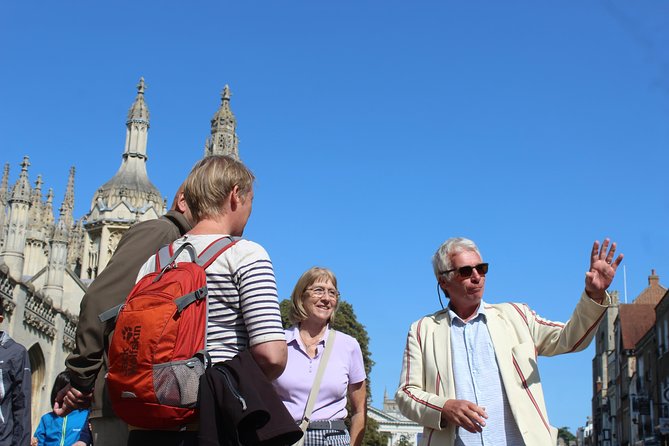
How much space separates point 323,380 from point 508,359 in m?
1.67

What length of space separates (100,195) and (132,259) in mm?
62165

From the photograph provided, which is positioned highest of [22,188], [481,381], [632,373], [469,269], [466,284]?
[22,188]

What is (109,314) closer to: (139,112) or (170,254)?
(170,254)

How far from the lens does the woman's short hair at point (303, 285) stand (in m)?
7.15

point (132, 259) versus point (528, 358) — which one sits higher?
point (132, 259)

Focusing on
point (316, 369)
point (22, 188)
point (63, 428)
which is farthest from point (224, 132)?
point (316, 369)

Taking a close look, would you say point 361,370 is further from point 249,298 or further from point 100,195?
point 100,195

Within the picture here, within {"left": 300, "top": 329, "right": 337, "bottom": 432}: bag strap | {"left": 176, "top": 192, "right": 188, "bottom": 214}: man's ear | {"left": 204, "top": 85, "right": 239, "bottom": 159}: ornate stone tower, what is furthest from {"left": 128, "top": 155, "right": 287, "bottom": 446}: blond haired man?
{"left": 204, "top": 85, "right": 239, "bottom": 159}: ornate stone tower

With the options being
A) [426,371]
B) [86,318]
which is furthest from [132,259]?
[426,371]

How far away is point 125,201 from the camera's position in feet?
206

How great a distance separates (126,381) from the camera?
148 inches

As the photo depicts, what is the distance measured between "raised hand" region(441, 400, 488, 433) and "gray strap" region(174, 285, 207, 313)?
2.13 meters

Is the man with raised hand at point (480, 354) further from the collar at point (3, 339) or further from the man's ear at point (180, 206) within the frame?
the collar at point (3, 339)

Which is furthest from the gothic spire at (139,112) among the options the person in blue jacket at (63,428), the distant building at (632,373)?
the person in blue jacket at (63,428)
